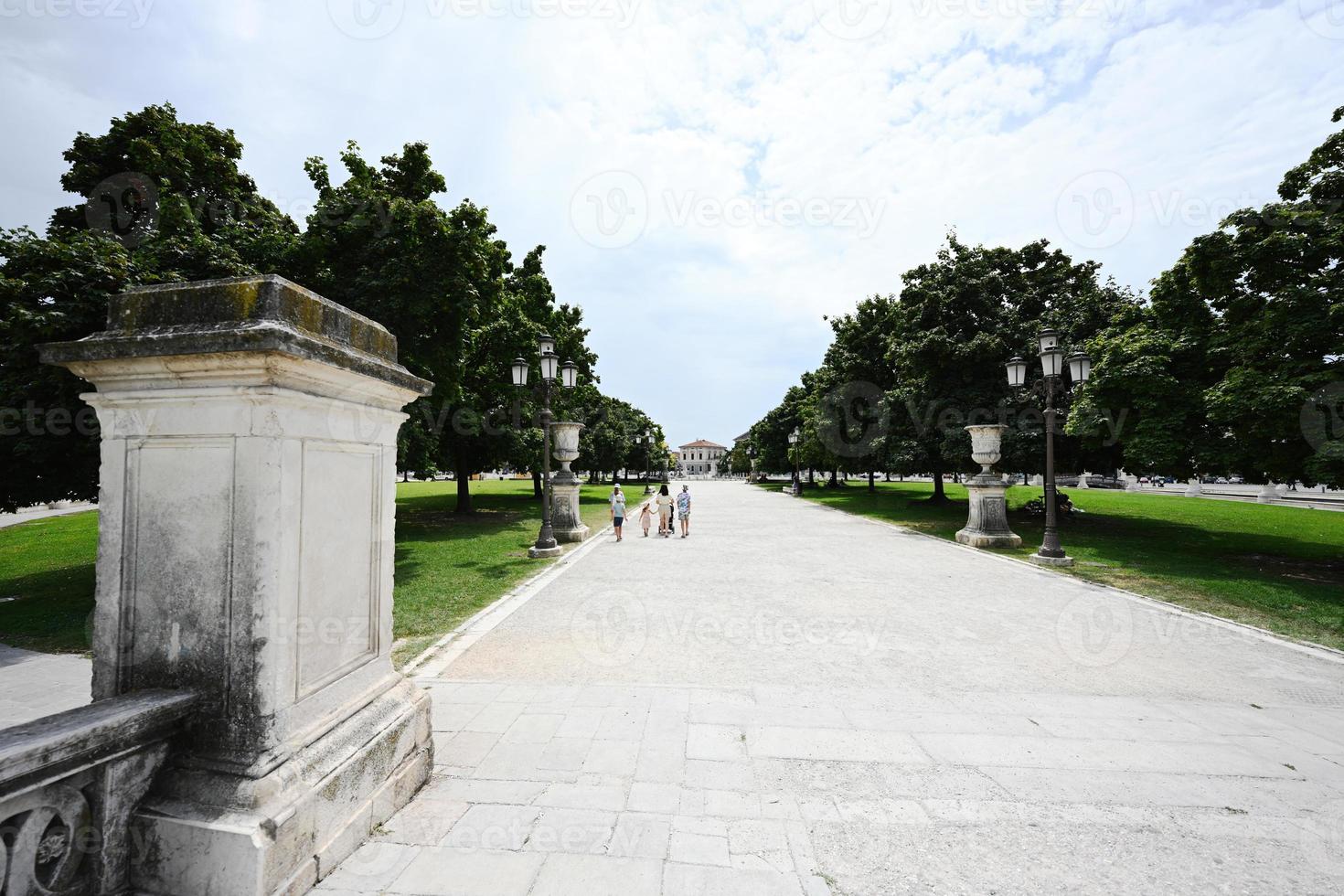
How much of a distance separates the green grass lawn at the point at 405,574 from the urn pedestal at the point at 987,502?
11.0m

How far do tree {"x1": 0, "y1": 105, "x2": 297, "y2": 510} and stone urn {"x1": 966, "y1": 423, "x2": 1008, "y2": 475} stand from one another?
646 inches

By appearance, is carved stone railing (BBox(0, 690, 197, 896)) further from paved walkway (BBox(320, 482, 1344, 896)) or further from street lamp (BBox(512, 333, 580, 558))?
street lamp (BBox(512, 333, 580, 558))

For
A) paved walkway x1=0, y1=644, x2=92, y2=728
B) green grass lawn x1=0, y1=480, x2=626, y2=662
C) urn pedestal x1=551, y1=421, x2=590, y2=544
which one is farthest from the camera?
urn pedestal x1=551, y1=421, x2=590, y2=544

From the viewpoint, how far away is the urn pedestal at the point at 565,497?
1416 cm

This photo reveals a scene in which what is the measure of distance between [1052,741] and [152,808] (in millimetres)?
Answer: 5284

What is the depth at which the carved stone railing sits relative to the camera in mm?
1711

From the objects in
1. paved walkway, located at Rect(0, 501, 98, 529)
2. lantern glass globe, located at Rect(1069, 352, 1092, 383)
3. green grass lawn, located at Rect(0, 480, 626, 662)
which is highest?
lantern glass globe, located at Rect(1069, 352, 1092, 383)

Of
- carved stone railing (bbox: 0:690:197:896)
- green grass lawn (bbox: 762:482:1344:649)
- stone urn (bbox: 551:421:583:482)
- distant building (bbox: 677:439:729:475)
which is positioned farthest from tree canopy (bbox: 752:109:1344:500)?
distant building (bbox: 677:439:729:475)

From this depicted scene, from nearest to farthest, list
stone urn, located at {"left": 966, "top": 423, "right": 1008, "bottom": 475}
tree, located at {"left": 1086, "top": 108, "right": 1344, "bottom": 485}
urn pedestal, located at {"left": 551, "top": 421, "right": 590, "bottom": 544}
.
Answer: tree, located at {"left": 1086, "top": 108, "right": 1344, "bottom": 485} → stone urn, located at {"left": 966, "top": 423, "right": 1008, "bottom": 475} → urn pedestal, located at {"left": 551, "top": 421, "right": 590, "bottom": 544}

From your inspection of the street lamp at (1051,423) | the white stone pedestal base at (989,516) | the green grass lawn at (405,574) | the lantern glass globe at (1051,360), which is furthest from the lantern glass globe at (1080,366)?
the green grass lawn at (405,574)

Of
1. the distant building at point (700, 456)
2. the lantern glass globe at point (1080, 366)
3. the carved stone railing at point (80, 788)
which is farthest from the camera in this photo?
the distant building at point (700, 456)

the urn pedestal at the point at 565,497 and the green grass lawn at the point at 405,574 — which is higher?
the urn pedestal at the point at 565,497

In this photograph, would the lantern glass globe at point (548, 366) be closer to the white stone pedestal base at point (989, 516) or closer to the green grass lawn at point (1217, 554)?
the white stone pedestal base at point (989, 516)

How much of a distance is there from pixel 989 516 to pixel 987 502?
14.3 inches
